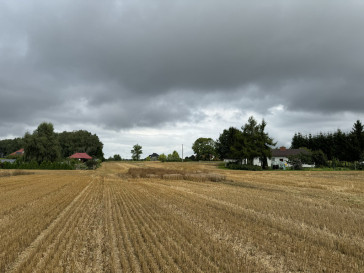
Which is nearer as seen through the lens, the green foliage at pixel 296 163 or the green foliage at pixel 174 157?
the green foliage at pixel 296 163

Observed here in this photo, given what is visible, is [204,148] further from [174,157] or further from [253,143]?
[253,143]

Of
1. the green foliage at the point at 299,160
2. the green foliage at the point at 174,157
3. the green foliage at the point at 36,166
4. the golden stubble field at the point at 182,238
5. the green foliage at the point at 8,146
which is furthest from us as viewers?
the green foliage at the point at 8,146

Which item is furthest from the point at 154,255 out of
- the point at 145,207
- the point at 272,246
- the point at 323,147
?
the point at 323,147

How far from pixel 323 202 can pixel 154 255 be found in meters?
13.0

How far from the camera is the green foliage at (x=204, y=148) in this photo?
400 ft

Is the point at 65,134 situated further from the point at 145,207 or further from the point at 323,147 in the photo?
the point at 145,207

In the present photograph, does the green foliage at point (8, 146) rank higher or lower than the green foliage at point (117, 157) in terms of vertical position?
higher

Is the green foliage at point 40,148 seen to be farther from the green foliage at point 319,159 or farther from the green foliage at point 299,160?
the green foliage at point 319,159

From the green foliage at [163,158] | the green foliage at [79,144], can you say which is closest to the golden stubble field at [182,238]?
the green foliage at [163,158]

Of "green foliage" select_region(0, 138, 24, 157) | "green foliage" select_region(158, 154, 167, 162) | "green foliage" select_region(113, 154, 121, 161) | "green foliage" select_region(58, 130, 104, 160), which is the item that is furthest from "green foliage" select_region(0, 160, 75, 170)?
"green foliage" select_region(0, 138, 24, 157)

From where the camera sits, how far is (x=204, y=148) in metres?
122

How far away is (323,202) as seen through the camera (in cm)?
1533

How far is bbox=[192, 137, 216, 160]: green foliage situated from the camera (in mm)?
121875

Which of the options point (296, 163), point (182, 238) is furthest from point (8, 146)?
point (182, 238)
